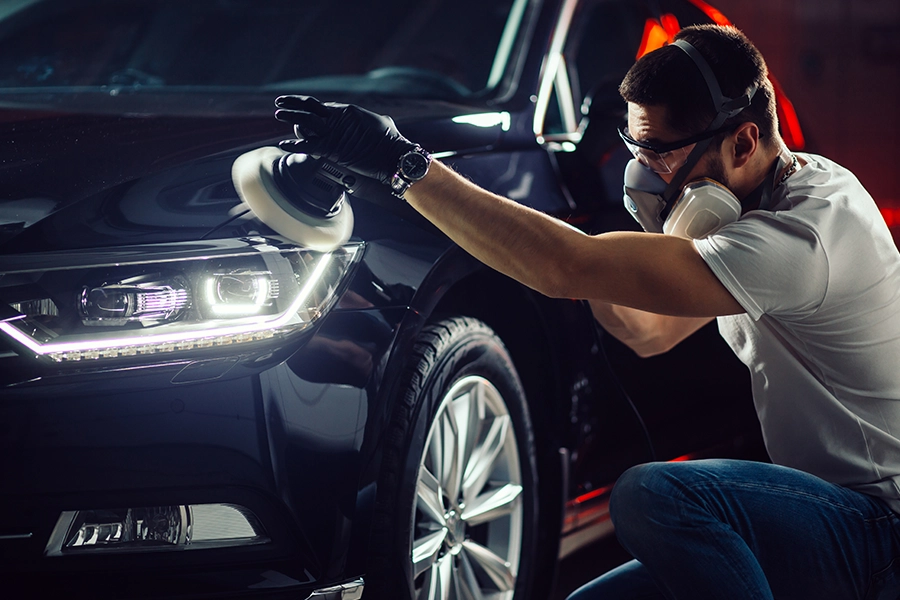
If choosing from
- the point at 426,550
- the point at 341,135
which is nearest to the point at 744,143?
the point at 341,135

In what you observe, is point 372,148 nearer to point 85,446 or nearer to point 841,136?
point 85,446

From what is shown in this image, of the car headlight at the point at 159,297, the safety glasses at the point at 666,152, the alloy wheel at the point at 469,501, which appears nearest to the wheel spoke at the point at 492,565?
the alloy wheel at the point at 469,501

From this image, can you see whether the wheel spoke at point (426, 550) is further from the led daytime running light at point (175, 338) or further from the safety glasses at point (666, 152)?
the safety glasses at point (666, 152)

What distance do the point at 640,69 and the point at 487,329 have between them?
596 mm

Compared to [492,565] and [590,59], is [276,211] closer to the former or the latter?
[492,565]

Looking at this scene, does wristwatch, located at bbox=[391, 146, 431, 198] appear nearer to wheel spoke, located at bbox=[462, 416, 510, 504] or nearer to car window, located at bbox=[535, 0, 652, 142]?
wheel spoke, located at bbox=[462, 416, 510, 504]

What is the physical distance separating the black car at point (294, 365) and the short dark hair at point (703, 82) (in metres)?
0.42

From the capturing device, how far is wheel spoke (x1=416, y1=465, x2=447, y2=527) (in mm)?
2006

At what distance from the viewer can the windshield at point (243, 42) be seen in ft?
9.37

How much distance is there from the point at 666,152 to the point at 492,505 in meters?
0.82

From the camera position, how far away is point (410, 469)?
190 centimetres

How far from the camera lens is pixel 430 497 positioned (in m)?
2.03

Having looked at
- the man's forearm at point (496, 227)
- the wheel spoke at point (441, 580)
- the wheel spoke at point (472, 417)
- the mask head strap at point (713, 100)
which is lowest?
the wheel spoke at point (441, 580)

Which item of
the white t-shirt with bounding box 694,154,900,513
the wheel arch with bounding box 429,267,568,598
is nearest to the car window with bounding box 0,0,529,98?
the wheel arch with bounding box 429,267,568,598
